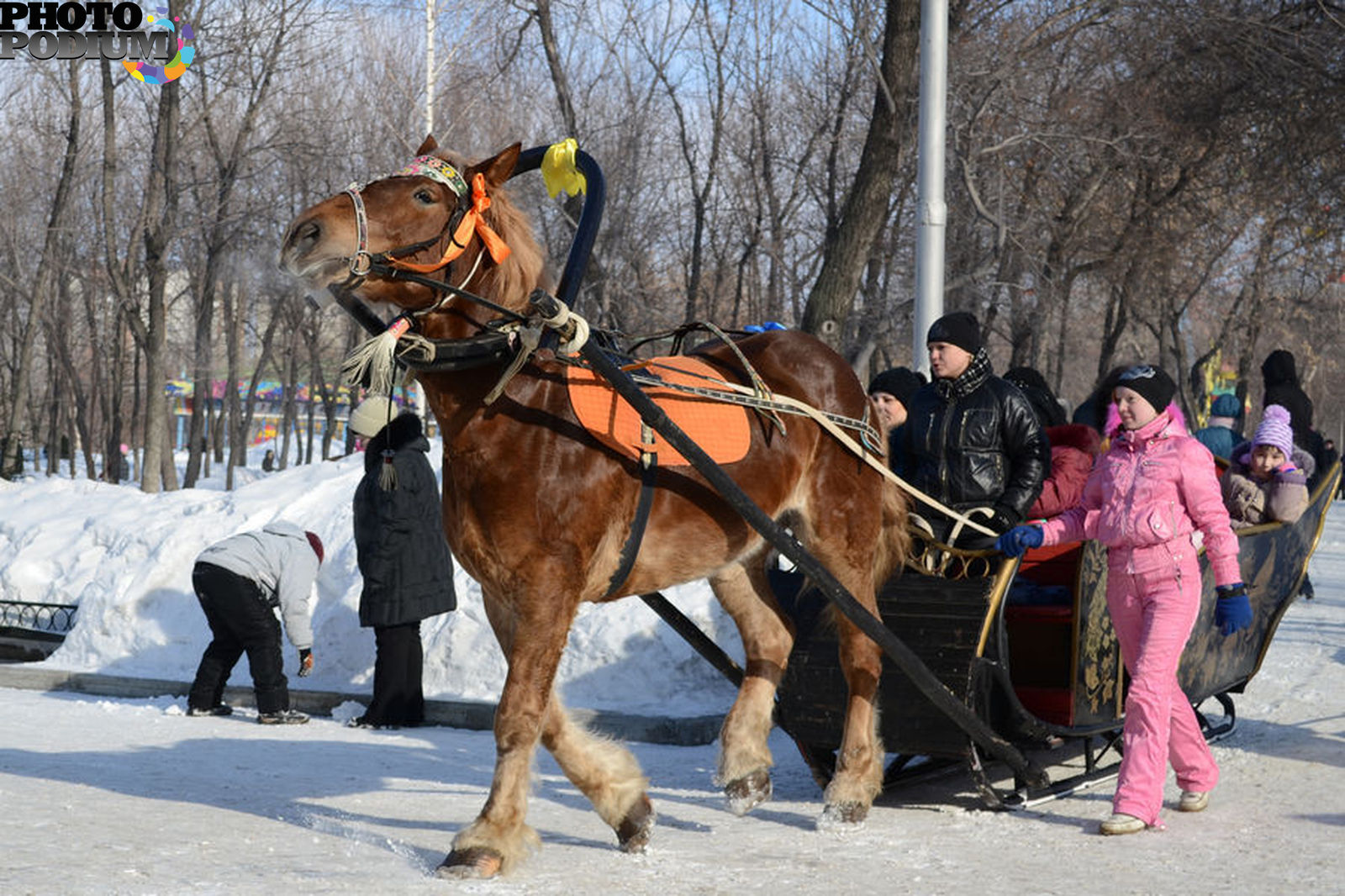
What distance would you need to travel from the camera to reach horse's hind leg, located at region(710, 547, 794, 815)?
19.6 ft

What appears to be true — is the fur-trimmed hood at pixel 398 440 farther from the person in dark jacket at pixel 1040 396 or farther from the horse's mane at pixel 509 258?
the horse's mane at pixel 509 258

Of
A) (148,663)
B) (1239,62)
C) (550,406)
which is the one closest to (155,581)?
(148,663)

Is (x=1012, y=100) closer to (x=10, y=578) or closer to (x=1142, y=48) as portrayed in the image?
(x=1142, y=48)

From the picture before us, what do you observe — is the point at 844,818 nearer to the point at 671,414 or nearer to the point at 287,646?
the point at 671,414

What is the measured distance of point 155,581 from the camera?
11.4 meters

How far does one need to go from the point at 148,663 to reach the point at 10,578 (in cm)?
256

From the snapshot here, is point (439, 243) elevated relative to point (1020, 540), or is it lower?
elevated

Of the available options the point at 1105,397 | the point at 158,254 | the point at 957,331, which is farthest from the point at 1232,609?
the point at 158,254

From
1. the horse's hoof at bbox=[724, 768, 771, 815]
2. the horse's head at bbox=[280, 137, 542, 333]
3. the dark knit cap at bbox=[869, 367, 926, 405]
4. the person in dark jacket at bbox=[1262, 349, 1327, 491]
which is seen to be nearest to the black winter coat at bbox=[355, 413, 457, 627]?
the dark knit cap at bbox=[869, 367, 926, 405]

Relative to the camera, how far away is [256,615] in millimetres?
9328

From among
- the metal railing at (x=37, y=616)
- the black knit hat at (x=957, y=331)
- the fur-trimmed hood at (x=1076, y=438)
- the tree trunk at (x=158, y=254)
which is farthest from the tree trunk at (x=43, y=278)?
the black knit hat at (x=957, y=331)

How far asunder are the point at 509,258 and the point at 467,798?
2.71 m

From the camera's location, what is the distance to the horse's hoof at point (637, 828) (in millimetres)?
5340

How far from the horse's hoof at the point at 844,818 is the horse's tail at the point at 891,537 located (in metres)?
0.97
